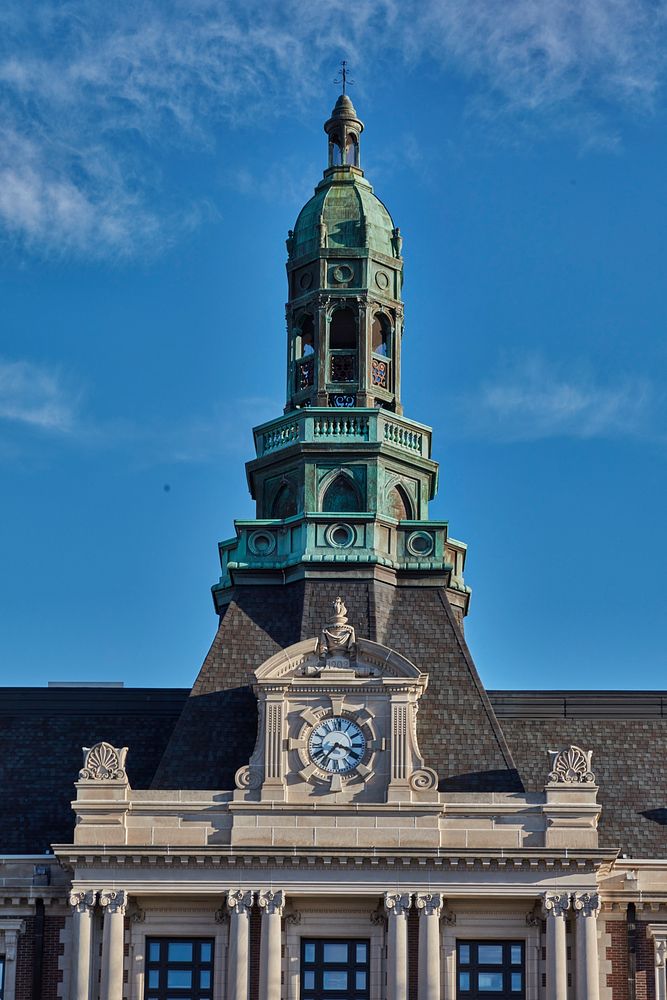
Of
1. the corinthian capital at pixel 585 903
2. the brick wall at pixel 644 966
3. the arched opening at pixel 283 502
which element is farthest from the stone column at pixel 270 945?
the arched opening at pixel 283 502

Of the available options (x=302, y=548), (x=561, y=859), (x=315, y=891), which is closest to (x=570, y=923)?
(x=561, y=859)

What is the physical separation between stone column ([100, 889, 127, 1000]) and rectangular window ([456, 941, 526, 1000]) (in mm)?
9541

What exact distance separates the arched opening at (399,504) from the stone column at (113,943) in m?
16.7

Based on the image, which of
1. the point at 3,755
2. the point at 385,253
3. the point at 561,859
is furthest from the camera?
the point at 385,253

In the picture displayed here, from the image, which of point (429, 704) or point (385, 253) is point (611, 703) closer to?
point (429, 704)

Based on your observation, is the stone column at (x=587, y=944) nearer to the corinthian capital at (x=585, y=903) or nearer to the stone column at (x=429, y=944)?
the corinthian capital at (x=585, y=903)

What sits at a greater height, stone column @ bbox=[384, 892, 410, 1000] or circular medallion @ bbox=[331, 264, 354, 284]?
circular medallion @ bbox=[331, 264, 354, 284]

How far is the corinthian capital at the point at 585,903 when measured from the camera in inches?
3270

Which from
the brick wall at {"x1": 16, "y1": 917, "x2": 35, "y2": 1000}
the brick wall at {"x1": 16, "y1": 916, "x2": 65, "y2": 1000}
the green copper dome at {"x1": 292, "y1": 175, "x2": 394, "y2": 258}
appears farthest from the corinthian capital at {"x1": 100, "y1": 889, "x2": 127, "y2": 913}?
the green copper dome at {"x1": 292, "y1": 175, "x2": 394, "y2": 258}

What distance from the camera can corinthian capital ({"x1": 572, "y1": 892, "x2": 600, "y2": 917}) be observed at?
83062 millimetres

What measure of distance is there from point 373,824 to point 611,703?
12.5 m

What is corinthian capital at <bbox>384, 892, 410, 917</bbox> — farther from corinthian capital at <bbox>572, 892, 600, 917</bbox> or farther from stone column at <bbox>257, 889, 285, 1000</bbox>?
corinthian capital at <bbox>572, 892, 600, 917</bbox>

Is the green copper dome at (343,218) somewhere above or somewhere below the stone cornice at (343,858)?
above

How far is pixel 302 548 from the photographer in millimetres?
91625
